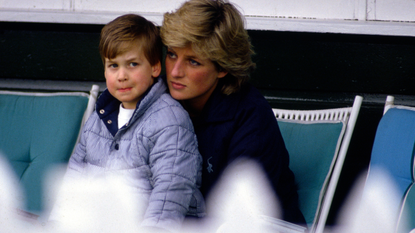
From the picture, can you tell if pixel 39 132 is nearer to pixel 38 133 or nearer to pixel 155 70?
pixel 38 133

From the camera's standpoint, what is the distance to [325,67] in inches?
101

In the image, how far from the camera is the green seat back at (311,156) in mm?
1779

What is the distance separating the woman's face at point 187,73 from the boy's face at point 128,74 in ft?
0.30

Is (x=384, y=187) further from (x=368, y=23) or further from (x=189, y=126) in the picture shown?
(x=368, y=23)

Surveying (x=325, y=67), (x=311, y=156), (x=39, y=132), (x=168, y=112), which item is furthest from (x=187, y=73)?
(x=325, y=67)

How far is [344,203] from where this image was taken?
9.02 feet

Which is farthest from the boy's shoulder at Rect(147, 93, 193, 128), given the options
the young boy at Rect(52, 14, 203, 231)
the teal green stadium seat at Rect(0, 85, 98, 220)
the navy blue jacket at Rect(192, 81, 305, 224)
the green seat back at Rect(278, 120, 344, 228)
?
the teal green stadium seat at Rect(0, 85, 98, 220)

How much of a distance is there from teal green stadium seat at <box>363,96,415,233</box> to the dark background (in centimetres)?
96

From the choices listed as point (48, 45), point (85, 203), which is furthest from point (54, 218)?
point (48, 45)

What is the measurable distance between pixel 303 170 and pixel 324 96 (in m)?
0.90

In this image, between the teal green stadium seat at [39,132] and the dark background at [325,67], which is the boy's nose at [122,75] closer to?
the teal green stadium seat at [39,132]

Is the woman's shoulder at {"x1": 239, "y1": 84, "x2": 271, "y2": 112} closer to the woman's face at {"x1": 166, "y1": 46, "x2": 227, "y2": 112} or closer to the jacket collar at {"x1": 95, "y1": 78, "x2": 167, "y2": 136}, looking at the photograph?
the woman's face at {"x1": 166, "y1": 46, "x2": 227, "y2": 112}

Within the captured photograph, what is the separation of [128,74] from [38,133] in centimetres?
101

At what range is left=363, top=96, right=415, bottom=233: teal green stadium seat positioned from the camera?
53.0 inches
